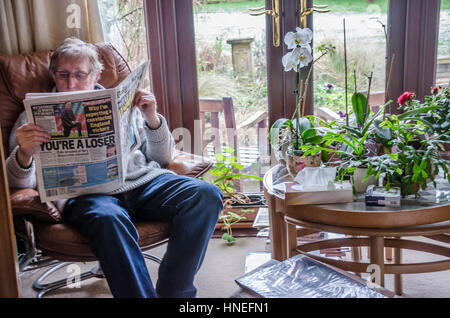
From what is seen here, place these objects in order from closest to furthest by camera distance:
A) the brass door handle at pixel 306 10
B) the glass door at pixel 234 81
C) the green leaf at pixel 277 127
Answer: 1. the green leaf at pixel 277 127
2. the brass door handle at pixel 306 10
3. the glass door at pixel 234 81

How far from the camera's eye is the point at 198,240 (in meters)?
1.55

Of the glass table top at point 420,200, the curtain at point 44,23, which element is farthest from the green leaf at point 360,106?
the curtain at point 44,23

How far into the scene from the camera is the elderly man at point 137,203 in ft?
4.56

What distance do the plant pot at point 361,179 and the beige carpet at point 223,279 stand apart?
0.59 meters

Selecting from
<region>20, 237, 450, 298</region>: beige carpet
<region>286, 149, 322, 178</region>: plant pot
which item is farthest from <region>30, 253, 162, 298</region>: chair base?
<region>286, 149, 322, 178</region>: plant pot

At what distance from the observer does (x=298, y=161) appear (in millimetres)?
1609

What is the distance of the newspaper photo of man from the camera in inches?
55.7

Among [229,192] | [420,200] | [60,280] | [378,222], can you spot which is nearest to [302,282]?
[378,222]

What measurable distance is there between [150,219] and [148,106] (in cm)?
42

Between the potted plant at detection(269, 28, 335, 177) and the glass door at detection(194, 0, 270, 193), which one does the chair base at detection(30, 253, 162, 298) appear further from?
the potted plant at detection(269, 28, 335, 177)

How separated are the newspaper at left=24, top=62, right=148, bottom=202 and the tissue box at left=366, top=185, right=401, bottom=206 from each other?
790 millimetres

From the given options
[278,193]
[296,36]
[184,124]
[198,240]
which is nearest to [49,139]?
[198,240]

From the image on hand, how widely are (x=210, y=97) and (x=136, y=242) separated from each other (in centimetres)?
116

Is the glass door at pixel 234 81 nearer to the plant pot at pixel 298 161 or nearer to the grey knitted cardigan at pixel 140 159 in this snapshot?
the grey knitted cardigan at pixel 140 159
